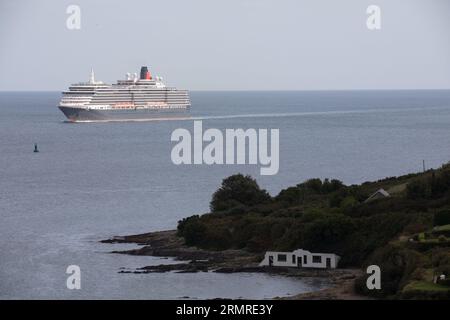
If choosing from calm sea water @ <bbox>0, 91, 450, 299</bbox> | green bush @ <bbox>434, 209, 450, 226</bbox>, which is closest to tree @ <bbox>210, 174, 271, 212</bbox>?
calm sea water @ <bbox>0, 91, 450, 299</bbox>

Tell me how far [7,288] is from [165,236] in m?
6.51

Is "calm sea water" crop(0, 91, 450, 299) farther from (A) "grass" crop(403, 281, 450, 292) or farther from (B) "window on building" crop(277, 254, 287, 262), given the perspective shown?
(A) "grass" crop(403, 281, 450, 292)

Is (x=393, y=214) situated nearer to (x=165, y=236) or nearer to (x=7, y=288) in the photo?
(x=165, y=236)

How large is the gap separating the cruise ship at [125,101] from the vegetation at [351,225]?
55331mm

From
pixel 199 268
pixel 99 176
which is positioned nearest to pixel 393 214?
pixel 199 268

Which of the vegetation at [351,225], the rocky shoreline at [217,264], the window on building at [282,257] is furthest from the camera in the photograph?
the window on building at [282,257]

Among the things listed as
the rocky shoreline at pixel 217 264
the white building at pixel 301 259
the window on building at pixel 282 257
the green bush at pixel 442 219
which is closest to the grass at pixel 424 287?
the rocky shoreline at pixel 217 264

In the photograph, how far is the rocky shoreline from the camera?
20203 mm

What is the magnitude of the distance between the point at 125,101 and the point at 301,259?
211 feet

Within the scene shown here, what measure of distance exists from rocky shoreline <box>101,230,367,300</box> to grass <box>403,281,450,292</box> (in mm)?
1302

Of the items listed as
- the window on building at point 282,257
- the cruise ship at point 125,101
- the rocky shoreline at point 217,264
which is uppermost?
the cruise ship at point 125,101

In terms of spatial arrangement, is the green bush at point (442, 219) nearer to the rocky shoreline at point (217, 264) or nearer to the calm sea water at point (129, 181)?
the rocky shoreline at point (217, 264)

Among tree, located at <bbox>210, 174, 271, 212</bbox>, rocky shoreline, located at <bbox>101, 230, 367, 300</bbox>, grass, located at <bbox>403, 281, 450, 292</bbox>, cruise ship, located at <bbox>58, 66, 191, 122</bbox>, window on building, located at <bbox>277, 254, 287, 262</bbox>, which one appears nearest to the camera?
grass, located at <bbox>403, 281, 450, 292</bbox>

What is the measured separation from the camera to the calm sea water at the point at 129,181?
70.3ft
